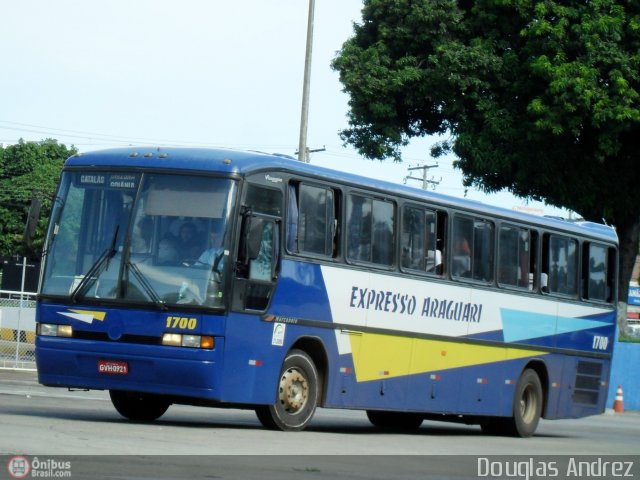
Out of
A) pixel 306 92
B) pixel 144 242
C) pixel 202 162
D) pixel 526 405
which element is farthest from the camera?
pixel 306 92

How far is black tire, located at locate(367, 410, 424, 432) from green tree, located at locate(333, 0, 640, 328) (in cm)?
1157

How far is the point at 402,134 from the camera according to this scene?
35.0 meters

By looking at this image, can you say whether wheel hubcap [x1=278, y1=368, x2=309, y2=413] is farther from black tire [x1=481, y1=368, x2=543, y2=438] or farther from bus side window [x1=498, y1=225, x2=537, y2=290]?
black tire [x1=481, y1=368, x2=543, y2=438]

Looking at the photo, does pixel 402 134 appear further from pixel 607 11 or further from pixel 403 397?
pixel 403 397

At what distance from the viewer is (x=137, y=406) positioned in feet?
54.0

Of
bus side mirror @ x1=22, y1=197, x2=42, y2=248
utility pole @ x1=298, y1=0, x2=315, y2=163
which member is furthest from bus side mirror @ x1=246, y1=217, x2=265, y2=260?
utility pole @ x1=298, y1=0, x2=315, y2=163

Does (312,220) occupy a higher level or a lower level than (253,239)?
higher

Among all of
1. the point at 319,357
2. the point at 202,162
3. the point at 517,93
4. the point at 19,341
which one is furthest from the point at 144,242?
the point at 517,93

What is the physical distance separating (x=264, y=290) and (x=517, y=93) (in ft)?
61.5

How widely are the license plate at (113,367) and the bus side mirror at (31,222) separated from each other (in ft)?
5.43

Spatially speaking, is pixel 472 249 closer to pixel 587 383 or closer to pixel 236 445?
pixel 587 383

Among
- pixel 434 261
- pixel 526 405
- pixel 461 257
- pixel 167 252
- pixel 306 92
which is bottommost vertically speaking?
pixel 526 405

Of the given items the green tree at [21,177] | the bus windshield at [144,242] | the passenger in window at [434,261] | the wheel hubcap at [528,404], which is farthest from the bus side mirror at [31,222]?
the green tree at [21,177]

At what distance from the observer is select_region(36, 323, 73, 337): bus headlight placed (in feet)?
49.4
